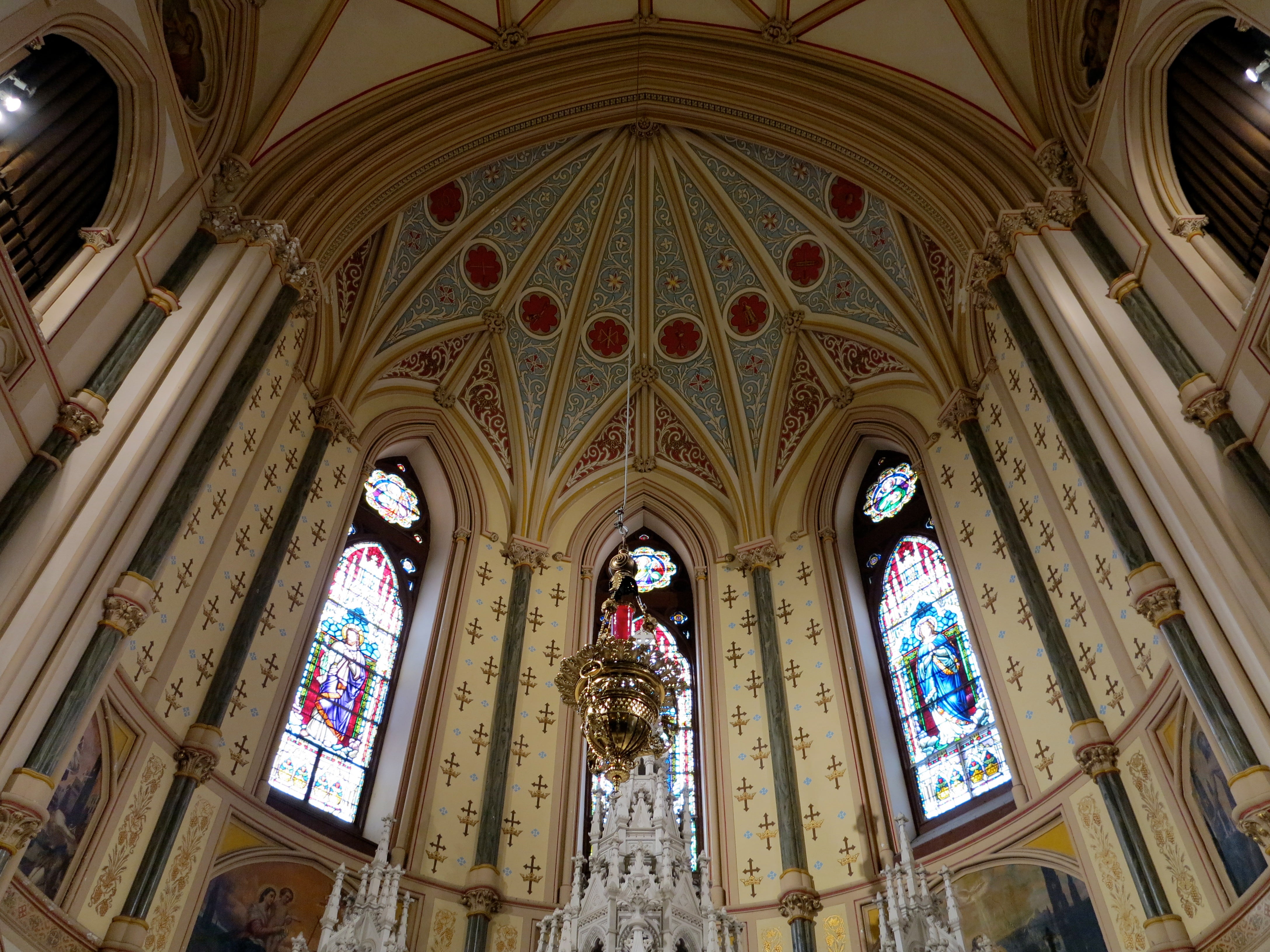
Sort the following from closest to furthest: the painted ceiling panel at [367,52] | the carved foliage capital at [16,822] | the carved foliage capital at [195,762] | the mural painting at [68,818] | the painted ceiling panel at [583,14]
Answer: the carved foliage capital at [16,822]
the mural painting at [68,818]
the carved foliage capital at [195,762]
the painted ceiling panel at [367,52]
the painted ceiling panel at [583,14]

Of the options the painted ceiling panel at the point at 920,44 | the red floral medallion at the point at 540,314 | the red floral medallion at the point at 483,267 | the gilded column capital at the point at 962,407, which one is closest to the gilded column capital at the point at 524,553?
the red floral medallion at the point at 540,314

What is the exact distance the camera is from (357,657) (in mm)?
11438

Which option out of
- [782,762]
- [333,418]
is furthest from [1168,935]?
[333,418]

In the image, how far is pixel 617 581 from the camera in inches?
349

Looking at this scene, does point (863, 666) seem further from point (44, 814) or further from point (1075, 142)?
point (44, 814)

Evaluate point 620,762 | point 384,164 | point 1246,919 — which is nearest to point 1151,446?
point 1246,919

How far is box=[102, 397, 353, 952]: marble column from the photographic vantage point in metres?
7.45

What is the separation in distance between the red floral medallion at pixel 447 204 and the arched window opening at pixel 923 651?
655 centimetres

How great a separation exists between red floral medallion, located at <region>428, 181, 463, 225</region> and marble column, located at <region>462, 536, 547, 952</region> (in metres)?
4.25

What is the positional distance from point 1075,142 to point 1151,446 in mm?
3943

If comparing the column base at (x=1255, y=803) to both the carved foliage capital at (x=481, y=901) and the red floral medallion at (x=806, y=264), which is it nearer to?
the carved foliage capital at (x=481, y=901)

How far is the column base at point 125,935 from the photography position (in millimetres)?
7180

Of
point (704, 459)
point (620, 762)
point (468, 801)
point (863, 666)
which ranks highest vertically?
point (704, 459)

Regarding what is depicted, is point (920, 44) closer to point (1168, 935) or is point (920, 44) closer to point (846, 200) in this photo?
point (846, 200)
